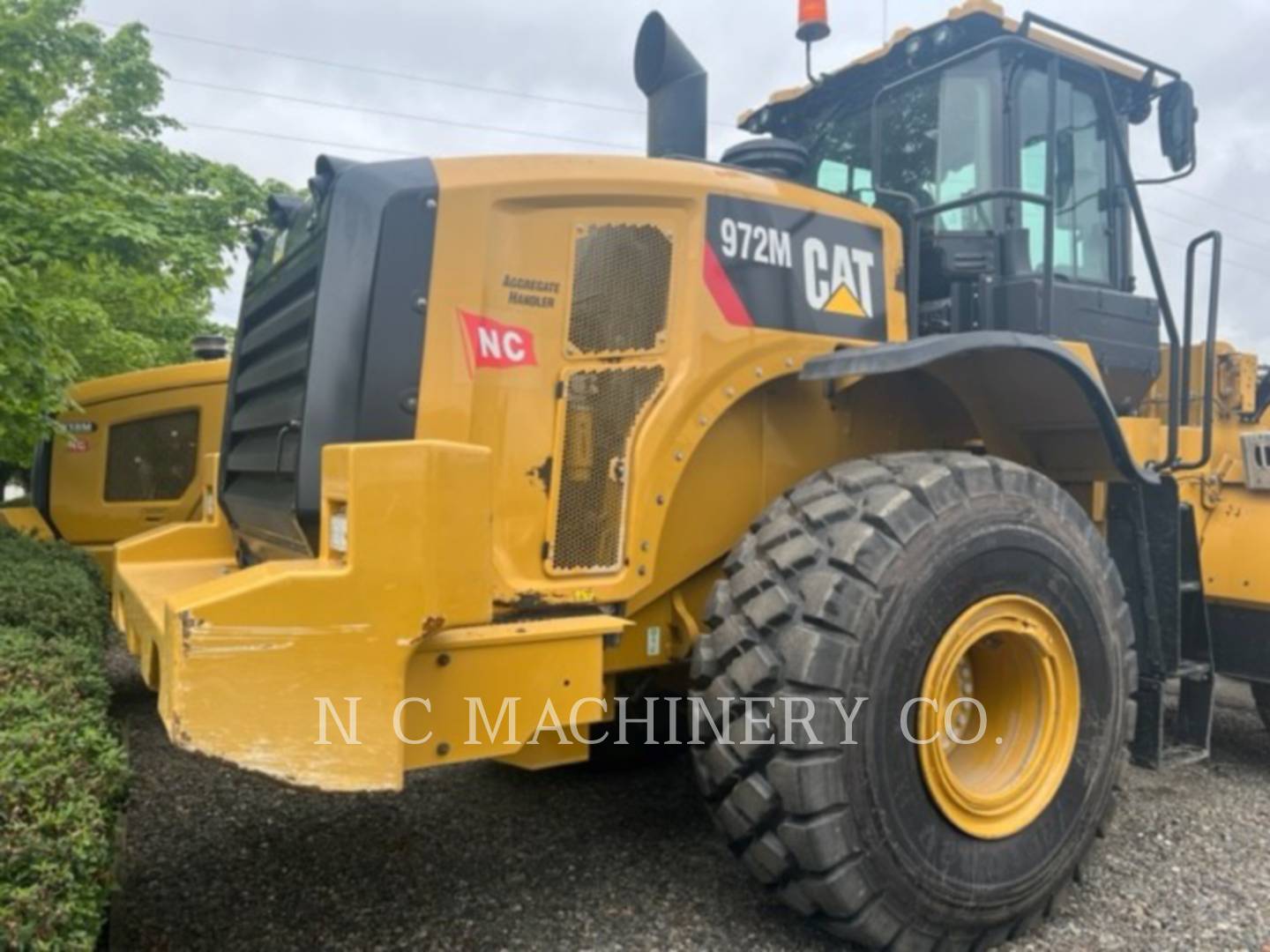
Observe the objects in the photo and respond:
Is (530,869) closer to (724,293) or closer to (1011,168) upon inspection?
(724,293)

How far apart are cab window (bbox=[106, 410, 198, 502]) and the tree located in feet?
1.55

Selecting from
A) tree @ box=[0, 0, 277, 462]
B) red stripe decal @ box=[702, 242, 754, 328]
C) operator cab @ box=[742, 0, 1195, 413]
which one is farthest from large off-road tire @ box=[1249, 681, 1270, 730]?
tree @ box=[0, 0, 277, 462]

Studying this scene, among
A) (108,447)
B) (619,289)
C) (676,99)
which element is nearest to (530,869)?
(619,289)

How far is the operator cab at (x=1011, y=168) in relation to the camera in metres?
3.86

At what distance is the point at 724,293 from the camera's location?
3113mm

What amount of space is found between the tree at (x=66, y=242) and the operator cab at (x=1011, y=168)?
146 inches

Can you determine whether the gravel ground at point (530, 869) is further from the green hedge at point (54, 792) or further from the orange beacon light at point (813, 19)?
the orange beacon light at point (813, 19)

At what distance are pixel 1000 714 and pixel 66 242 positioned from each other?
536 cm

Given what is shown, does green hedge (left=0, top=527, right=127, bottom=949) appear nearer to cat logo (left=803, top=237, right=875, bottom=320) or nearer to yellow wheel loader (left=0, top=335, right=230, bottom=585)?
cat logo (left=803, top=237, right=875, bottom=320)

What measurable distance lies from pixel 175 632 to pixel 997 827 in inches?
89.1

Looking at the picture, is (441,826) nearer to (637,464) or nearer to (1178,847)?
(637,464)

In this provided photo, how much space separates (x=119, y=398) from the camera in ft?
23.2

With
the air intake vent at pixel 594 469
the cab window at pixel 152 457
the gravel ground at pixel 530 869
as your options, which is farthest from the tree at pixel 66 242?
the air intake vent at pixel 594 469

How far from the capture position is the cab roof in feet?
12.9
